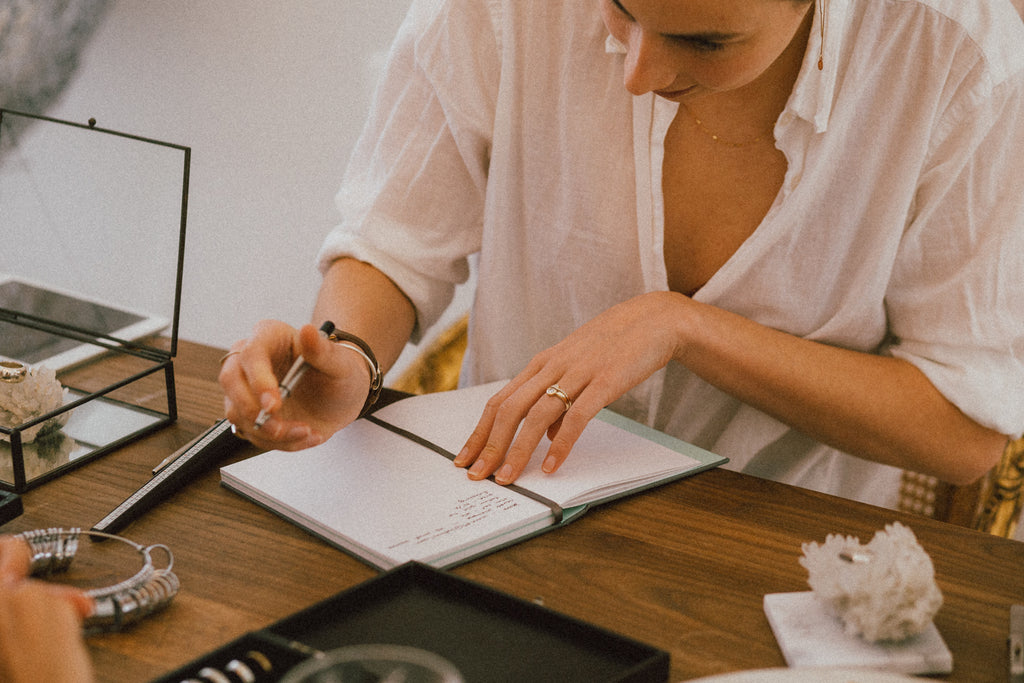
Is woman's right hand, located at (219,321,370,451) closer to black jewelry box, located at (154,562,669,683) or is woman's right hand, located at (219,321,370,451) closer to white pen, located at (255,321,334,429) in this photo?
white pen, located at (255,321,334,429)

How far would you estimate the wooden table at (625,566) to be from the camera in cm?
63

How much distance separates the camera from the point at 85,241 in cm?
105

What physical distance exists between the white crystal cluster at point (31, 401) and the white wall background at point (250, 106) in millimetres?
1491

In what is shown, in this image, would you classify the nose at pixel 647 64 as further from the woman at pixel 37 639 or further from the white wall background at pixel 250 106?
the white wall background at pixel 250 106

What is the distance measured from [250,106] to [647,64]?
1.70 metres

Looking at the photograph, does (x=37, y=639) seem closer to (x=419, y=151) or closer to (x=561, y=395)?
(x=561, y=395)

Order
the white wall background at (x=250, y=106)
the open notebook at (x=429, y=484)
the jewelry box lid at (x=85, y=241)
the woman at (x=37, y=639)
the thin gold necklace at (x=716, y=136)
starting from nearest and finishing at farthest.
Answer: the woman at (x=37, y=639)
the open notebook at (x=429, y=484)
the jewelry box lid at (x=85, y=241)
the thin gold necklace at (x=716, y=136)
the white wall background at (x=250, y=106)

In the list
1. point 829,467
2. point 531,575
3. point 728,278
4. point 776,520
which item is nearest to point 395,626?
point 531,575

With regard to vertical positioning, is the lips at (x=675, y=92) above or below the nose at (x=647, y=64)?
below

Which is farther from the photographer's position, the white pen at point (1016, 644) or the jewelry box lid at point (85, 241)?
the jewelry box lid at point (85, 241)

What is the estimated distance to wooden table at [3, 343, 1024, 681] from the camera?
2.05ft

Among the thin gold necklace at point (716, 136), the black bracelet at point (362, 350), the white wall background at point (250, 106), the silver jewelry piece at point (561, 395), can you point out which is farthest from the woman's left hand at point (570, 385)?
the white wall background at point (250, 106)

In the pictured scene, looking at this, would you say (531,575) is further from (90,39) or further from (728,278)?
(90,39)

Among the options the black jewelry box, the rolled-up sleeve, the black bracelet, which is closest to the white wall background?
the rolled-up sleeve
